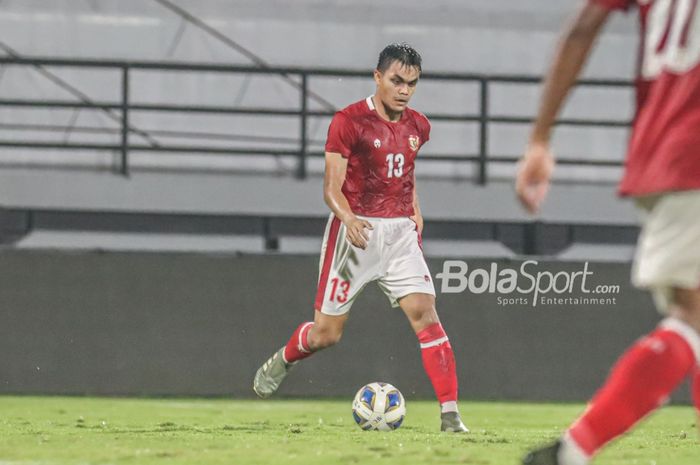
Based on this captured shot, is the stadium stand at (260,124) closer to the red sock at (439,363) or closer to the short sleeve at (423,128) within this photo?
the short sleeve at (423,128)

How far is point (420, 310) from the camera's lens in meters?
8.03

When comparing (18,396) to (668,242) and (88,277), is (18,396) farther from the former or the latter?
(668,242)

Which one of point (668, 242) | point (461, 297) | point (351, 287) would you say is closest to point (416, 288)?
point (351, 287)

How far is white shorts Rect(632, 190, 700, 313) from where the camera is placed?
383 cm

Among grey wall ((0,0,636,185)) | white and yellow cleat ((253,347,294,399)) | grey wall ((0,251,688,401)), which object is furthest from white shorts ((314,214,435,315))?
grey wall ((0,0,636,185))

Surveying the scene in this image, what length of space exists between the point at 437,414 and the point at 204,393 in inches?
86.9

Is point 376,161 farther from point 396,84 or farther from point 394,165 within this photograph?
point 396,84

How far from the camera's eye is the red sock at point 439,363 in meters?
7.82

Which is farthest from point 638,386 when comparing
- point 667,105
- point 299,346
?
point 299,346

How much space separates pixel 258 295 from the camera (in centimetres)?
1144

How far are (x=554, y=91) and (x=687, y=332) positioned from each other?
789 millimetres

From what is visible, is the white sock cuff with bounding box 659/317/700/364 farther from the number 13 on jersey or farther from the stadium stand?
the stadium stand

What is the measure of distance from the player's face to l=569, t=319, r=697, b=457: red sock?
428 cm

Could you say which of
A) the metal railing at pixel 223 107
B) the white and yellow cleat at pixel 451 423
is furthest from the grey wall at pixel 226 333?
the white and yellow cleat at pixel 451 423
